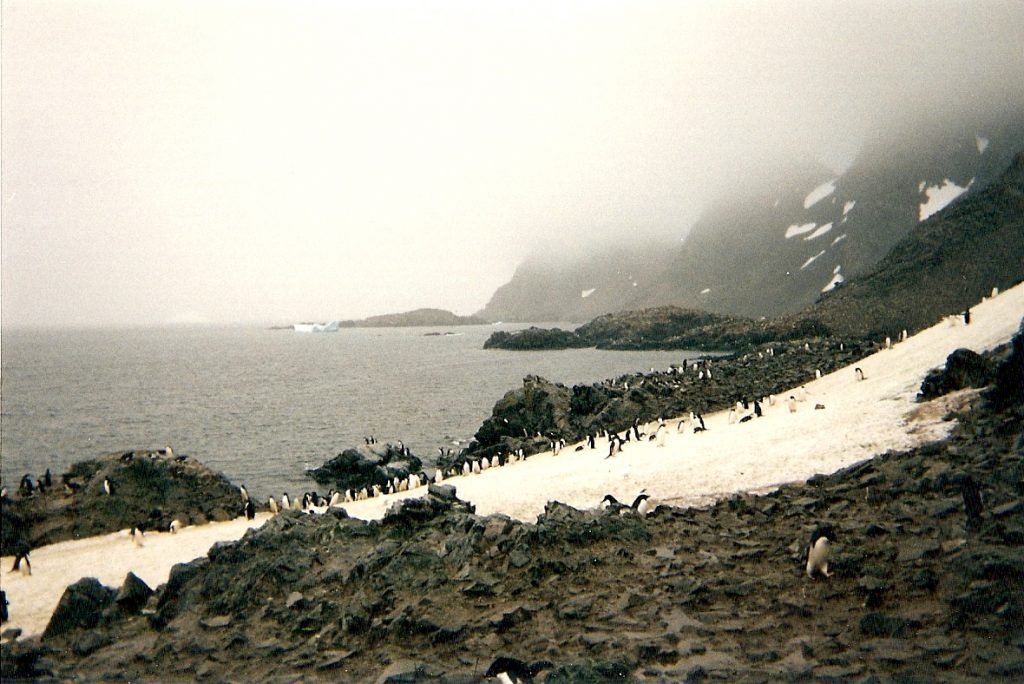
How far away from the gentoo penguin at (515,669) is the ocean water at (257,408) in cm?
2400

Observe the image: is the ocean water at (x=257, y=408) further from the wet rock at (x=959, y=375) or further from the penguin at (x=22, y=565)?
the wet rock at (x=959, y=375)

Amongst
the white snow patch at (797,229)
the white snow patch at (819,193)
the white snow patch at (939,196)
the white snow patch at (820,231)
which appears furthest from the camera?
the white snow patch at (819,193)

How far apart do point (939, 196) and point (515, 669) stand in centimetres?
15294

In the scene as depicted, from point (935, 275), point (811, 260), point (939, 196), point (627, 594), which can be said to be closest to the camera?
point (627, 594)

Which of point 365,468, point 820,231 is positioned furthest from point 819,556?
point 820,231

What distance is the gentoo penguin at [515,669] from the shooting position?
695cm

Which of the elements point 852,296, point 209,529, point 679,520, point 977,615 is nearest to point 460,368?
point 852,296

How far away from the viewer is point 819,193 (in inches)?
6939

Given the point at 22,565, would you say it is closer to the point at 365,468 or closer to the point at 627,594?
the point at 365,468

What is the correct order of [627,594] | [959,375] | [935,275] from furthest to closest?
[935,275]
[959,375]
[627,594]

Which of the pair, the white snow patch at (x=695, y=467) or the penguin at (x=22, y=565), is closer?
the white snow patch at (x=695, y=467)

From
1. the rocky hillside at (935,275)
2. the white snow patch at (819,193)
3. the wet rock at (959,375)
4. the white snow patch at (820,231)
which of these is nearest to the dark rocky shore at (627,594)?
the wet rock at (959,375)

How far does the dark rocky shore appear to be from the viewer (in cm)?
686

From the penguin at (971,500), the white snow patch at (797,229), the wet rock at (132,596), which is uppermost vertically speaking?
the white snow patch at (797,229)
